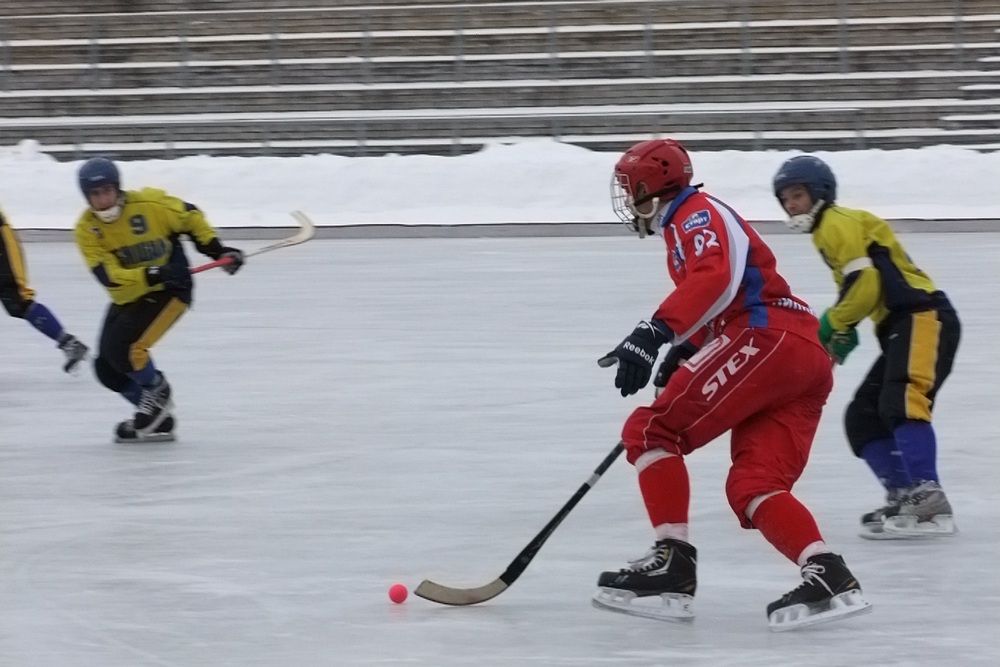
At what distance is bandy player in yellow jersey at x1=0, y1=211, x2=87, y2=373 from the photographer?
27.0 ft

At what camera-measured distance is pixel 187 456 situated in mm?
6523

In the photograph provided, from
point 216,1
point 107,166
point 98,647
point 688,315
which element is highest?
point 216,1

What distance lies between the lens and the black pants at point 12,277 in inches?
323

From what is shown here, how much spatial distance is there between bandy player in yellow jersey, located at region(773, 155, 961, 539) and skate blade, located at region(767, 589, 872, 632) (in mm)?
1091

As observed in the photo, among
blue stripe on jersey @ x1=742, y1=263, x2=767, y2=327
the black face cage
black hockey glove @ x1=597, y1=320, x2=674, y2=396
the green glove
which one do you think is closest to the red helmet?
the black face cage

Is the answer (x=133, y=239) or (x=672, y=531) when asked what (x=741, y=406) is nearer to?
(x=672, y=531)

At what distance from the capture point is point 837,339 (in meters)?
4.86

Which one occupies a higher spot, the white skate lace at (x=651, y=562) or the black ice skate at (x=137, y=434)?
the black ice skate at (x=137, y=434)

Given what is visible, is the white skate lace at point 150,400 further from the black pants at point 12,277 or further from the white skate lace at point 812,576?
the white skate lace at point 812,576

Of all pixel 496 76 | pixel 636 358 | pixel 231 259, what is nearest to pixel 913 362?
pixel 636 358

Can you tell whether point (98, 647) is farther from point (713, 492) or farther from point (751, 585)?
point (713, 492)

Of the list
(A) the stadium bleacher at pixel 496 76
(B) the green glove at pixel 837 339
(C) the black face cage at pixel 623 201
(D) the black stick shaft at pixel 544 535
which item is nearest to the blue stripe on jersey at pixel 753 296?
(C) the black face cage at pixel 623 201

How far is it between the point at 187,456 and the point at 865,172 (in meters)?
12.2

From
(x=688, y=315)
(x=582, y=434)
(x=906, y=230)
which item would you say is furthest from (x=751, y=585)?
(x=906, y=230)
